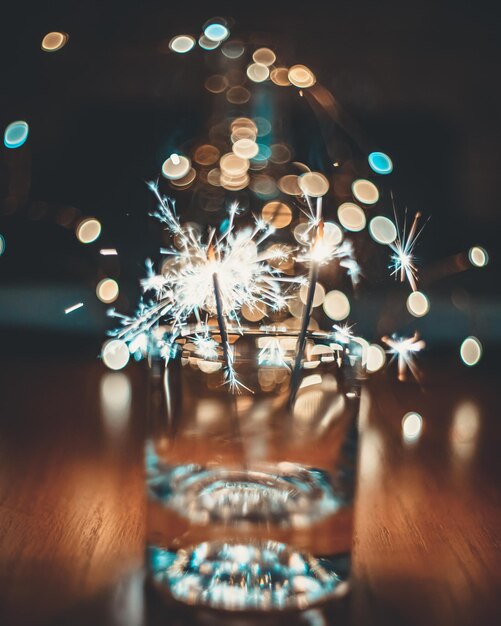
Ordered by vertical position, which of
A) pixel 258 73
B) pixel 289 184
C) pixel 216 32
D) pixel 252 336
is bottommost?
pixel 252 336

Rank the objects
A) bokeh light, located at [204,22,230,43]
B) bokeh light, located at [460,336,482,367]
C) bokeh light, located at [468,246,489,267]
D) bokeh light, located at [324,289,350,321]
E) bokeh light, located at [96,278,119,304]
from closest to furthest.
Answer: bokeh light, located at [324,289,350,321] → bokeh light, located at [204,22,230,43] → bokeh light, located at [460,336,482,367] → bokeh light, located at [96,278,119,304] → bokeh light, located at [468,246,489,267]

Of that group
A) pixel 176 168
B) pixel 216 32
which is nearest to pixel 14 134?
pixel 216 32

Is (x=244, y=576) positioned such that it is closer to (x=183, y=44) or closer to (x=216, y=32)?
(x=216, y=32)

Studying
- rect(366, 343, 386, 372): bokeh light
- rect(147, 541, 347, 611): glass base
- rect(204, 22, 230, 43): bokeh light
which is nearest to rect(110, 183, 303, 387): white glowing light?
rect(147, 541, 347, 611): glass base

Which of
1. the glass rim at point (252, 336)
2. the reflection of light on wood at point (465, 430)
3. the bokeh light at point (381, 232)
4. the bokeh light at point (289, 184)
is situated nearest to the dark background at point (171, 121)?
the bokeh light at point (381, 232)

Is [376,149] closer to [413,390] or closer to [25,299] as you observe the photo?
[25,299]

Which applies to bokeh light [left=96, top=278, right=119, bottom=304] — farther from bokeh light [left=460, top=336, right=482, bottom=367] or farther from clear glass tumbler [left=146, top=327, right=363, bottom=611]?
clear glass tumbler [left=146, top=327, right=363, bottom=611]
